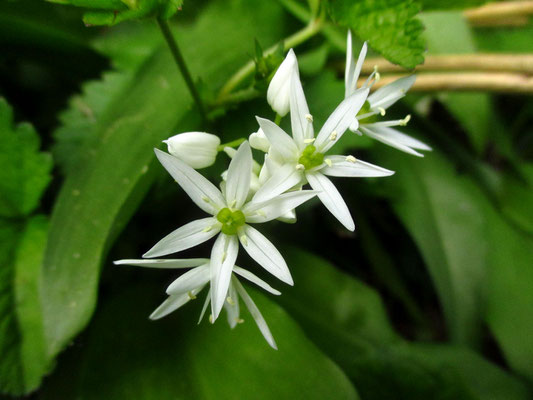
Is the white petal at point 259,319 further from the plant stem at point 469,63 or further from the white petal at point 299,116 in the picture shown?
the plant stem at point 469,63

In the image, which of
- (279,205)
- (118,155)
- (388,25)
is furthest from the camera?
(118,155)

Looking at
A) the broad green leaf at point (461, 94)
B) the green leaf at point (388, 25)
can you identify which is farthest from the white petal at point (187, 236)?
the broad green leaf at point (461, 94)

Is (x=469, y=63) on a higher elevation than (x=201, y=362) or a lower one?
higher

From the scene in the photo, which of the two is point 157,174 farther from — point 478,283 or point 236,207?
point 478,283

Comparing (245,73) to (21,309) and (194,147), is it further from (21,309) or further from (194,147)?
(21,309)

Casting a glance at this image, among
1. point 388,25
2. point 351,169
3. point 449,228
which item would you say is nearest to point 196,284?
point 351,169
